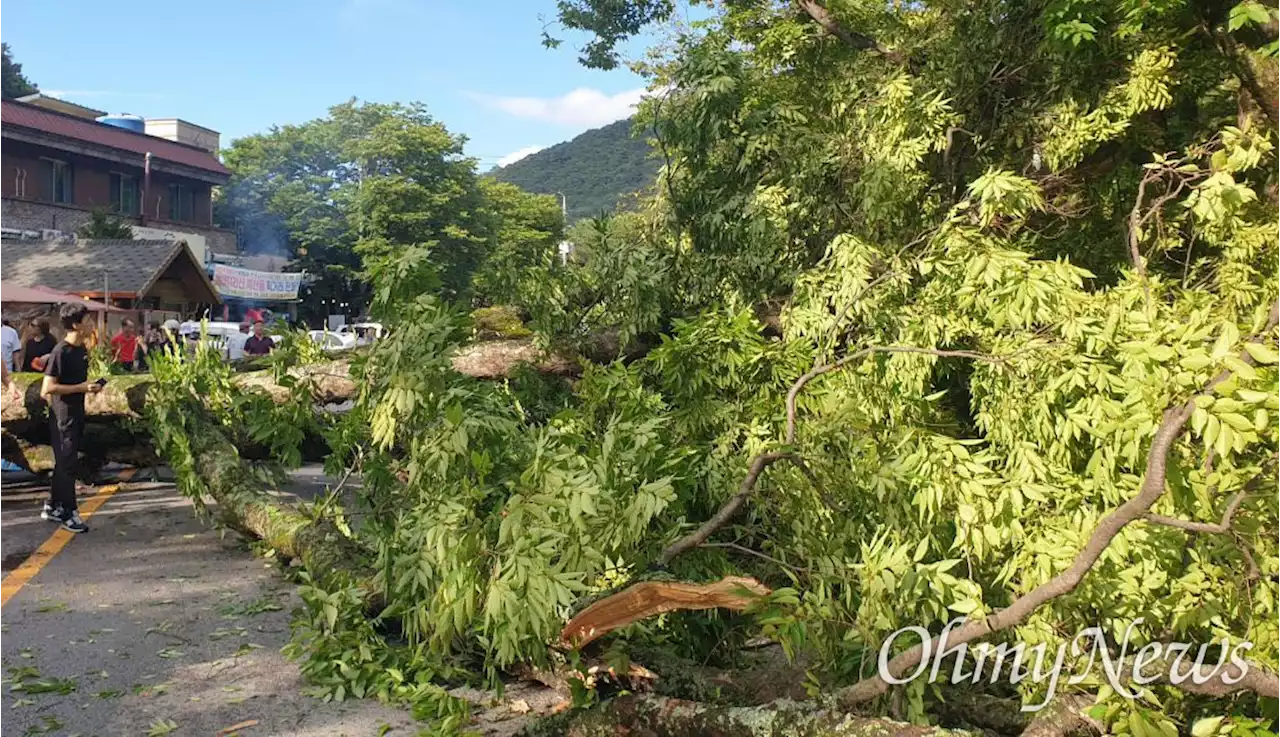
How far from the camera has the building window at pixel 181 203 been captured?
4100 centimetres

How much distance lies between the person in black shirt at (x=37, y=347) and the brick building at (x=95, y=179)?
2450 centimetres

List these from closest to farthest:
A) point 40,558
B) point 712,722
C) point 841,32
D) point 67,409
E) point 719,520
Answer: point 712,722
point 719,520
point 40,558
point 67,409
point 841,32

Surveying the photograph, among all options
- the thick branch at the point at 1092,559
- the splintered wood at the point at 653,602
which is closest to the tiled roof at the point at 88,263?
the splintered wood at the point at 653,602

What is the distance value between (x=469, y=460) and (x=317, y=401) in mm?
3778

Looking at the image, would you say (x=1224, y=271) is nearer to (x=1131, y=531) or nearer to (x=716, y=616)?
(x=1131, y=531)

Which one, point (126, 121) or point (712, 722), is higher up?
point (126, 121)

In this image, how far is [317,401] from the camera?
781cm

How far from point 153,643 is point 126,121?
42337mm

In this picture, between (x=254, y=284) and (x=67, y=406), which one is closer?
(x=67, y=406)

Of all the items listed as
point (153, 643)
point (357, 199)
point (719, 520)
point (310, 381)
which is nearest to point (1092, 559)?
point (719, 520)

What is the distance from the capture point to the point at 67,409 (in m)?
7.36

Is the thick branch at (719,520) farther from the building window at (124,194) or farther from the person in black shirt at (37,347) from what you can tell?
the building window at (124,194)

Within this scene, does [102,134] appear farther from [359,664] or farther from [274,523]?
[359,664]

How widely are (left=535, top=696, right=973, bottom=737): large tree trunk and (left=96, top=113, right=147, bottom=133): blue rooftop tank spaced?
137ft
